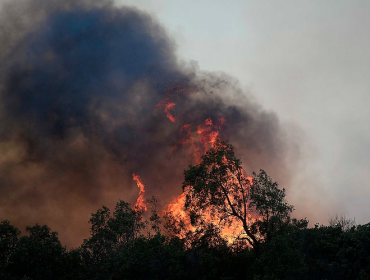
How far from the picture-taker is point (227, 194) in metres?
44.0

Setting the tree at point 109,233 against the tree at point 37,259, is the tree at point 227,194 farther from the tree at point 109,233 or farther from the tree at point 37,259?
the tree at point 109,233

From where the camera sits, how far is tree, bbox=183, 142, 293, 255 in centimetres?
4238

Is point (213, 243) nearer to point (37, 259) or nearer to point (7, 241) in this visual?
point (37, 259)

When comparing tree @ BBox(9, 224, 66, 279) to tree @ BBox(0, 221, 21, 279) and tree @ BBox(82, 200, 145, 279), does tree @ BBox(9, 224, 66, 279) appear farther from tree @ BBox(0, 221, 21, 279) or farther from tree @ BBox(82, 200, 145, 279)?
tree @ BBox(82, 200, 145, 279)

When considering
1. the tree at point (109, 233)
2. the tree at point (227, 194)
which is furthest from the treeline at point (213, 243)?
the tree at point (109, 233)

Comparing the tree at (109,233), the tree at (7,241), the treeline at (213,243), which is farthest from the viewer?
the tree at (109,233)

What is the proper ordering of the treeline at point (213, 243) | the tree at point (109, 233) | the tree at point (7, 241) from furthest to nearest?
the tree at point (109, 233)
the tree at point (7, 241)
the treeline at point (213, 243)

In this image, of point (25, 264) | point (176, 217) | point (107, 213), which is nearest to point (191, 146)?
point (107, 213)

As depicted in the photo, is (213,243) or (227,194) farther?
(227,194)

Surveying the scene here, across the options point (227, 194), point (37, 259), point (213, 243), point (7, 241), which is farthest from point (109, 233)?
point (227, 194)

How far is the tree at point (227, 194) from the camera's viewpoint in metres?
42.4

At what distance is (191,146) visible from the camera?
10294cm

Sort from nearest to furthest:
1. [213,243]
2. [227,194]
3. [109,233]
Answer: [213,243] → [227,194] → [109,233]

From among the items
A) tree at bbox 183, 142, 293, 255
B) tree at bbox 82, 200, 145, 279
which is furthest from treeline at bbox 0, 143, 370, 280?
tree at bbox 82, 200, 145, 279
